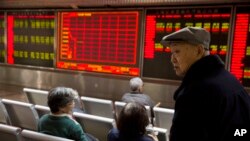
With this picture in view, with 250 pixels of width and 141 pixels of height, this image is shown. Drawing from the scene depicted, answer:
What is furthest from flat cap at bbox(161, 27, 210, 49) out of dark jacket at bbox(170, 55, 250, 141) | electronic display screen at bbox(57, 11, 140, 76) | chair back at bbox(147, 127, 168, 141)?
electronic display screen at bbox(57, 11, 140, 76)

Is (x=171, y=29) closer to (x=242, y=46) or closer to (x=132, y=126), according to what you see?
(x=242, y=46)

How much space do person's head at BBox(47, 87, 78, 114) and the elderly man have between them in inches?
46.2

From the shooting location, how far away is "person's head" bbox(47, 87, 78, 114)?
6.96 ft

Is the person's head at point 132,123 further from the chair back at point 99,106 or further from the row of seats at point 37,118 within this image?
the chair back at point 99,106

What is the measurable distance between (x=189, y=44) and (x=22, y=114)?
2.25m

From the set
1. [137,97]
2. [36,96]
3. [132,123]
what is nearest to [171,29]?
[137,97]

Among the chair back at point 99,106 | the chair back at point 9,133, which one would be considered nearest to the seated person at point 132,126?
the chair back at point 9,133

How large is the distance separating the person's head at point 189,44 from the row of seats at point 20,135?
Result: 94 centimetres

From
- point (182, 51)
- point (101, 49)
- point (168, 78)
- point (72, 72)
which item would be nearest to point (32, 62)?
point (72, 72)

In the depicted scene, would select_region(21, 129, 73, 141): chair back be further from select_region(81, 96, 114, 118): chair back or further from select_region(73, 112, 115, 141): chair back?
select_region(81, 96, 114, 118): chair back

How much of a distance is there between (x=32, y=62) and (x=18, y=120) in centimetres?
352

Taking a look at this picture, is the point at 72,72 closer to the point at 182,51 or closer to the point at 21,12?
the point at 21,12

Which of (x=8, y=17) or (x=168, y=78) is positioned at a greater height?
(x=8, y=17)

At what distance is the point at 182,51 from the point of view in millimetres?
1238
